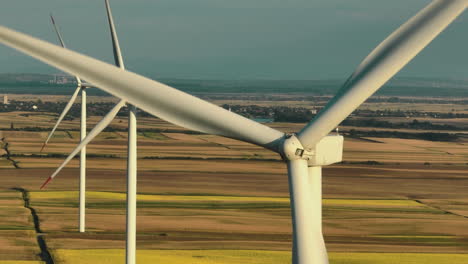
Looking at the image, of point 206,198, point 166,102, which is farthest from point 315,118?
point 206,198

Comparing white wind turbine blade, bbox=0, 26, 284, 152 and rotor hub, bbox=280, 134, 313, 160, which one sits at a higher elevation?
white wind turbine blade, bbox=0, 26, 284, 152

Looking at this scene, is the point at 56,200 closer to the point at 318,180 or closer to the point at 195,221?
the point at 195,221

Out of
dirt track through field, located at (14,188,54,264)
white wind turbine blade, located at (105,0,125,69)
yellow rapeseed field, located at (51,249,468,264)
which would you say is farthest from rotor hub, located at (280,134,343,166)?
dirt track through field, located at (14,188,54,264)

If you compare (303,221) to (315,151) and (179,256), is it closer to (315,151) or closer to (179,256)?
(315,151)

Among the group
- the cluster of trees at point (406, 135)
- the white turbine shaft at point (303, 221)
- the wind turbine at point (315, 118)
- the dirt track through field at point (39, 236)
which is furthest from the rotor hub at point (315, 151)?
the cluster of trees at point (406, 135)

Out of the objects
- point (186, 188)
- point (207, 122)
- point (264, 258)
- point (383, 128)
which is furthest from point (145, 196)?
point (383, 128)

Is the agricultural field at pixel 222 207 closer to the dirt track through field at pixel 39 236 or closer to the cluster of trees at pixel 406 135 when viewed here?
the dirt track through field at pixel 39 236

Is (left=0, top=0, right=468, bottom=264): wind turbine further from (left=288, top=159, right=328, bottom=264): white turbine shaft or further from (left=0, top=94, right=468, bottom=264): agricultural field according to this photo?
(left=0, top=94, right=468, bottom=264): agricultural field

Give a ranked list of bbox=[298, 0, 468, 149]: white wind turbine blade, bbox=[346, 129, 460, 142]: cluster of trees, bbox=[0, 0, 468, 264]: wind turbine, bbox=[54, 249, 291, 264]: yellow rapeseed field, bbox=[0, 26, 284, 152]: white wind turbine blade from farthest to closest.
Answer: bbox=[346, 129, 460, 142]: cluster of trees < bbox=[54, 249, 291, 264]: yellow rapeseed field < bbox=[0, 26, 284, 152]: white wind turbine blade < bbox=[0, 0, 468, 264]: wind turbine < bbox=[298, 0, 468, 149]: white wind turbine blade
